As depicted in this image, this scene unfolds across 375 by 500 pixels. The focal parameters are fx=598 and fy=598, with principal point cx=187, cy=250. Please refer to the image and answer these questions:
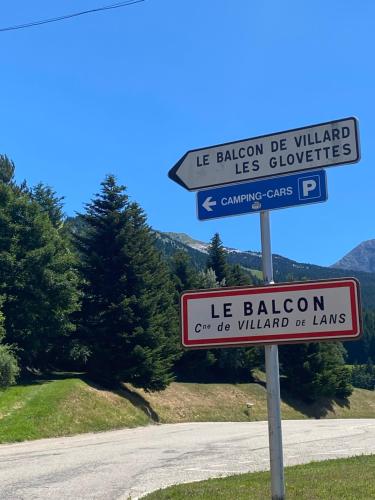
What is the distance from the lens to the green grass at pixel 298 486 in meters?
8.05

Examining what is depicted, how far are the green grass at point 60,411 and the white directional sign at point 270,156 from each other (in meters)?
18.7

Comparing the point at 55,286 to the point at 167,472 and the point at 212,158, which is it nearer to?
the point at 167,472

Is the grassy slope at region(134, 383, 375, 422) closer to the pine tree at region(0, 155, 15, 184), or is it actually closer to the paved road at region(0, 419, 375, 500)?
the paved road at region(0, 419, 375, 500)

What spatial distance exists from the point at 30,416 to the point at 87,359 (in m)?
12.5

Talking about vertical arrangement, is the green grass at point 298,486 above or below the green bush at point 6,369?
below

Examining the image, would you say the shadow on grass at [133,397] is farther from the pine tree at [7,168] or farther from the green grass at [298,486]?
the pine tree at [7,168]

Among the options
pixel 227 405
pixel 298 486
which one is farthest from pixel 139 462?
pixel 227 405

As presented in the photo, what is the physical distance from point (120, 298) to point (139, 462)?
23.1 meters

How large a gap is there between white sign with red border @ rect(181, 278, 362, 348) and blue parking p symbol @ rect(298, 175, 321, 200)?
28.6 inches

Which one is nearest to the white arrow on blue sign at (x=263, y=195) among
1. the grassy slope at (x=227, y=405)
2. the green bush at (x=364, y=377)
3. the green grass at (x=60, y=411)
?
the green grass at (x=60, y=411)

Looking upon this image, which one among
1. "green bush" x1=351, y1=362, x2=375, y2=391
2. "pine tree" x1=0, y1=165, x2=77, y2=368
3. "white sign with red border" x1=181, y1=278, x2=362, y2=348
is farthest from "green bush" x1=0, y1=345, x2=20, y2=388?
"green bush" x1=351, y1=362, x2=375, y2=391

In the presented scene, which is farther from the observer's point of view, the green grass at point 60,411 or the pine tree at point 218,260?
the pine tree at point 218,260

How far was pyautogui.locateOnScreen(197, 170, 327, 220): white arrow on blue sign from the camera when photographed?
16.4 ft

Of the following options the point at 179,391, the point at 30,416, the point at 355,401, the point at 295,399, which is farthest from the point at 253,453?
the point at 355,401
